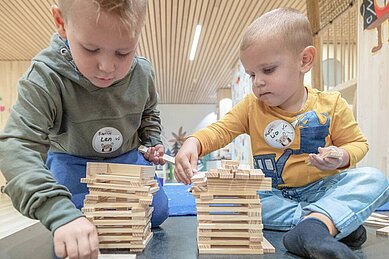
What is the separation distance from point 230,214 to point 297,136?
14.4 inches

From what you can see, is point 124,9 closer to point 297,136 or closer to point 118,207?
point 118,207

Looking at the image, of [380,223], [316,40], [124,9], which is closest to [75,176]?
[124,9]

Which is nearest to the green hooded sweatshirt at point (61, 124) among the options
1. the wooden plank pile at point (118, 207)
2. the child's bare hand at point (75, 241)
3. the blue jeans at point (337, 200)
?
the child's bare hand at point (75, 241)

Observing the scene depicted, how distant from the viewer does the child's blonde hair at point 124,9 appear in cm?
74

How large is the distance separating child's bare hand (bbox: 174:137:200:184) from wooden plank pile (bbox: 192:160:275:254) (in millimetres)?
114

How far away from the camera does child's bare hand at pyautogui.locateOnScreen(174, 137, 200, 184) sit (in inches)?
37.4

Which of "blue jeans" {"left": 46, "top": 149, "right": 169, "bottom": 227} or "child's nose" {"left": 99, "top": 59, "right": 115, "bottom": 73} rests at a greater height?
"child's nose" {"left": 99, "top": 59, "right": 115, "bottom": 73}

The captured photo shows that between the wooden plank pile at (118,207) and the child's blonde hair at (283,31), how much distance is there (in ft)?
1.62

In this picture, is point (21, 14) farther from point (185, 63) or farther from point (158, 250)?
point (158, 250)

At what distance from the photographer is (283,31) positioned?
1.08m

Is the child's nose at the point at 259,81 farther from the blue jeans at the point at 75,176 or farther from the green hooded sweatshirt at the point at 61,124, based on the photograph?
the blue jeans at the point at 75,176

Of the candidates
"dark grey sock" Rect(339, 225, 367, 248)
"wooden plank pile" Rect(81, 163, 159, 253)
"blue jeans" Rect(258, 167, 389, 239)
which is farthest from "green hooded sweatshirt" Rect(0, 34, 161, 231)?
"dark grey sock" Rect(339, 225, 367, 248)

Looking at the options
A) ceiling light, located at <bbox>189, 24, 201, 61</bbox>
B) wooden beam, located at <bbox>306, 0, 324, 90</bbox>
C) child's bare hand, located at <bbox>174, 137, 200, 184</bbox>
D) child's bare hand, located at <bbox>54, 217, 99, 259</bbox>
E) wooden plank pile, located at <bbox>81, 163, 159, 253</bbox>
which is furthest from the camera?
ceiling light, located at <bbox>189, 24, 201, 61</bbox>

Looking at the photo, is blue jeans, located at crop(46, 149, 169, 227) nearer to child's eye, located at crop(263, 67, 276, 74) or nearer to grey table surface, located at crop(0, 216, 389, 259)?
grey table surface, located at crop(0, 216, 389, 259)
